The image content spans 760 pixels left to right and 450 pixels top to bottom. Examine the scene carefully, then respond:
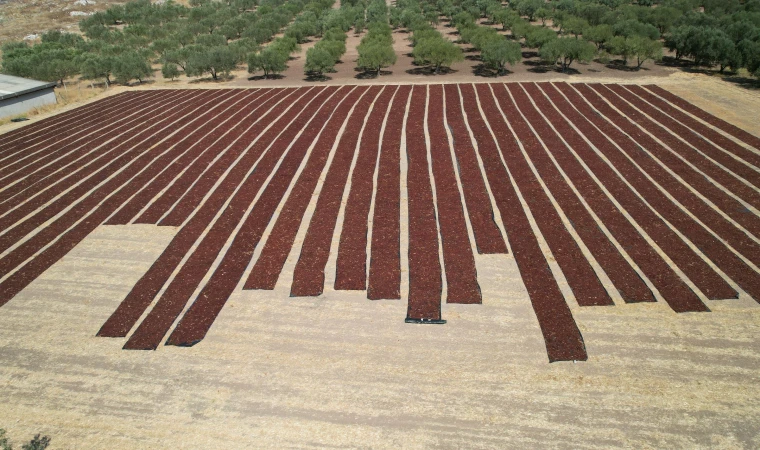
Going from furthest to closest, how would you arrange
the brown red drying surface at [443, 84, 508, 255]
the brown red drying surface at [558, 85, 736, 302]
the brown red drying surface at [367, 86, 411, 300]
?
the brown red drying surface at [443, 84, 508, 255] → the brown red drying surface at [367, 86, 411, 300] → the brown red drying surface at [558, 85, 736, 302]

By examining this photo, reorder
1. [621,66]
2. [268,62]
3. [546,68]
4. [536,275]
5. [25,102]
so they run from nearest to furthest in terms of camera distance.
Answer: [536,275], [25,102], [621,66], [546,68], [268,62]

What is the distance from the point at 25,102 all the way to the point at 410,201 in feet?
122

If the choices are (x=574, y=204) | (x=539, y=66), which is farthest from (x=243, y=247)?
(x=539, y=66)

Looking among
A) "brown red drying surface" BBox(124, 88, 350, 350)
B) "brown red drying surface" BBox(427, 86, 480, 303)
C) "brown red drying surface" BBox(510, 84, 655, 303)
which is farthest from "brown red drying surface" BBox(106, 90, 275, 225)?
"brown red drying surface" BBox(510, 84, 655, 303)

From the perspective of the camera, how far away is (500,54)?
140 ft

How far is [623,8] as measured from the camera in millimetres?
60125

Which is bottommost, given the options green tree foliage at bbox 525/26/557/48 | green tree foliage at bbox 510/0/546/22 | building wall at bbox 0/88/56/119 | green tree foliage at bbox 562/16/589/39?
building wall at bbox 0/88/56/119

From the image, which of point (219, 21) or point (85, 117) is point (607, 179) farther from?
point (219, 21)

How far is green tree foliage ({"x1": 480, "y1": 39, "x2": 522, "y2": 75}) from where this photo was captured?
4278 cm

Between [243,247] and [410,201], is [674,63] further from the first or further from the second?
[243,247]

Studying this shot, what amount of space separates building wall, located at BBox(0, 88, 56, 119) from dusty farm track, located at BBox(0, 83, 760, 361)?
4.68 meters

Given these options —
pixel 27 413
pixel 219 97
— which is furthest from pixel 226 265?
pixel 219 97

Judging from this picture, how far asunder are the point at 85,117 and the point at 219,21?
1779 inches

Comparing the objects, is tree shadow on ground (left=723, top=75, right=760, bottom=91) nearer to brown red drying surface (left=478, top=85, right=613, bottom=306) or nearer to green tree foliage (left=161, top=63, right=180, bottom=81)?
brown red drying surface (left=478, top=85, right=613, bottom=306)
